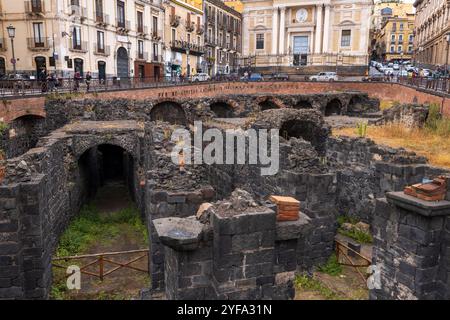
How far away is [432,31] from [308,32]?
15620 millimetres

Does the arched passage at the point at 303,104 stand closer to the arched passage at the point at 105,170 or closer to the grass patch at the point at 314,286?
the arched passage at the point at 105,170

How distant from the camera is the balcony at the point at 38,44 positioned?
99.3 ft

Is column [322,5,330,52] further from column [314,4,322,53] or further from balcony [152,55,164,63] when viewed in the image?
balcony [152,55,164,63]

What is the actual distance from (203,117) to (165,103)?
2746 mm

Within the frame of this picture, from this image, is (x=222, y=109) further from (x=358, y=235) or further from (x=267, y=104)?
(x=358, y=235)

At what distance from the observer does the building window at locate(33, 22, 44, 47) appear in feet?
99.5

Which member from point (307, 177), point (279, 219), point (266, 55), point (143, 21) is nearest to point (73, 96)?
point (307, 177)

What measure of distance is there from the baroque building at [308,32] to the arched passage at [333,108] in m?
19.8

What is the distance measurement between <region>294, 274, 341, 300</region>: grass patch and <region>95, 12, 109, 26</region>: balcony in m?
31.4

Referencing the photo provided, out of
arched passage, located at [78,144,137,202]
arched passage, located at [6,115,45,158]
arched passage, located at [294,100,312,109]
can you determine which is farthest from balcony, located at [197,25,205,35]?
arched passage, located at [78,144,137,202]

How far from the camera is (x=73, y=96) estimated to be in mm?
21766

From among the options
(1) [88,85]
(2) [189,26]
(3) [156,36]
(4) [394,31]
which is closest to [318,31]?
(2) [189,26]
